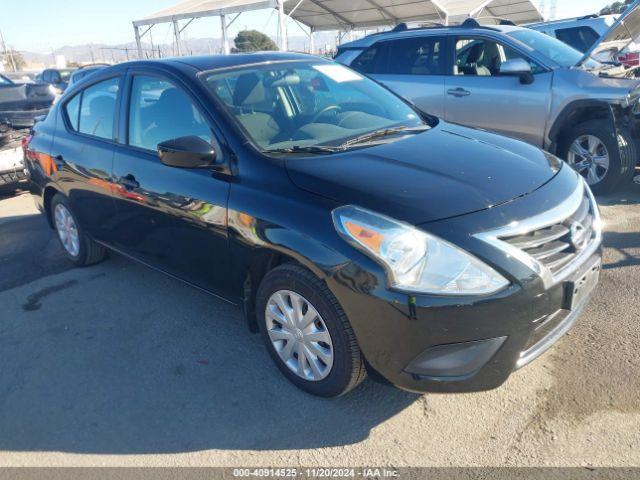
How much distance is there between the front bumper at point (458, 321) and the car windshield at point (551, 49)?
4.29m

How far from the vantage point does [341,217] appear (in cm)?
239

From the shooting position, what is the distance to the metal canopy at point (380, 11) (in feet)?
66.6

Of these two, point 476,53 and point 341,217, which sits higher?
point 476,53

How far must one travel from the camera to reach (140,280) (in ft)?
14.5

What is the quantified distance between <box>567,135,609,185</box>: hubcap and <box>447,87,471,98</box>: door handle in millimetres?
1392

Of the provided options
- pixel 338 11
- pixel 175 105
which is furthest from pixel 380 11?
pixel 175 105

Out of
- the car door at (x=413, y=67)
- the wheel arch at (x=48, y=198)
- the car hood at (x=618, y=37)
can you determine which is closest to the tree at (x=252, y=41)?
the car door at (x=413, y=67)

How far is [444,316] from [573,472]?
0.84 metres

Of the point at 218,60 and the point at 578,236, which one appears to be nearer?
the point at 578,236

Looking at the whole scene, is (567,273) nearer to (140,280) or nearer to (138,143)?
(138,143)

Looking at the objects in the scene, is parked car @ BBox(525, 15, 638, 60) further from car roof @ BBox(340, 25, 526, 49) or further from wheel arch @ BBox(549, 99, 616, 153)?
wheel arch @ BBox(549, 99, 616, 153)

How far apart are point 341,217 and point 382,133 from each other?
3.69 feet

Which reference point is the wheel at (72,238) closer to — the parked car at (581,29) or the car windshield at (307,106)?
the car windshield at (307,106)

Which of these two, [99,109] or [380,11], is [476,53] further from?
[380,11]
